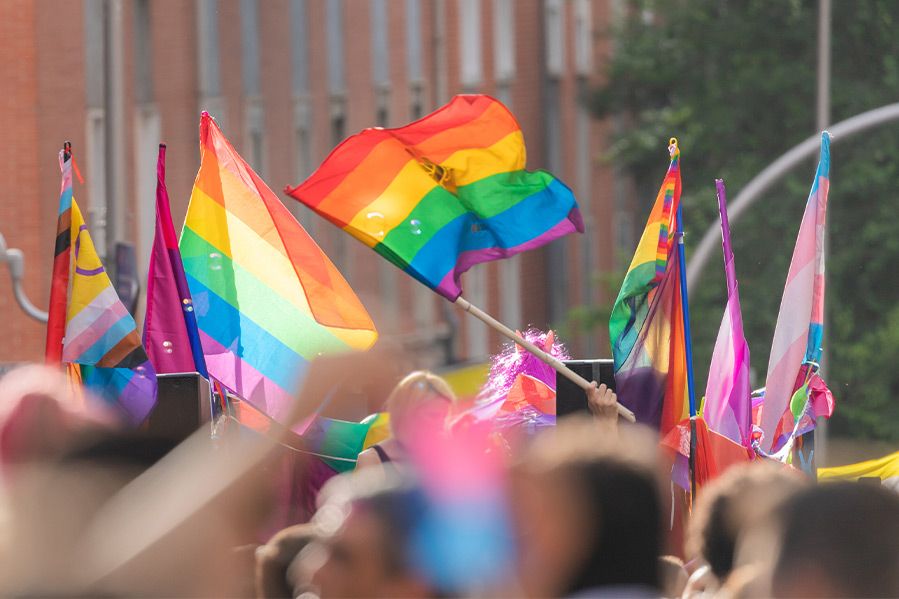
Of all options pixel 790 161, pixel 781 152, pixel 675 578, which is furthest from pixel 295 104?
pixel 675 578

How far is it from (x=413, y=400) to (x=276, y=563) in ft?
5.58

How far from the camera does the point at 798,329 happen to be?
786 cm

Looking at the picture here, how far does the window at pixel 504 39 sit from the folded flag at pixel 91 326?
21005 mm

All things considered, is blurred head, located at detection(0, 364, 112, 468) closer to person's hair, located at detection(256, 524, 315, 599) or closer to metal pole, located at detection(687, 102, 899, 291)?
person's hair, located at detection(256, 524, 315, 599)

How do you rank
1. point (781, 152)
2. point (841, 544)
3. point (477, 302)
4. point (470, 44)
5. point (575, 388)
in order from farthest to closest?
1. point (477, 302)
2. point (470, 44)
3. point (781, 152)
4. point (575, 388)
5. point (841, 544)

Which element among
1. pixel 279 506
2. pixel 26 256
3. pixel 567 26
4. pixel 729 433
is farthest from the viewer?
pixel 567 26

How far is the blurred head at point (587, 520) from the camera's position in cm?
331

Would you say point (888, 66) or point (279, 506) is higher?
point (888, 66)

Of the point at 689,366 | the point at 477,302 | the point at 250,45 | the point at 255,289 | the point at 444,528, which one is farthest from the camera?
the point at 477,302

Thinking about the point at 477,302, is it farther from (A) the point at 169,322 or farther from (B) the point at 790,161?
(A) the point at 169,322

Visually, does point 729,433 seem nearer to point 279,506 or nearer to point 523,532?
point 279,506

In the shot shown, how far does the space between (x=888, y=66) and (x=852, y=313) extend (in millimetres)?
3021

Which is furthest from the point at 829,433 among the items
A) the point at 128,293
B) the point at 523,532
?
the point at 523,532

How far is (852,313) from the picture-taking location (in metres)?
22.1
